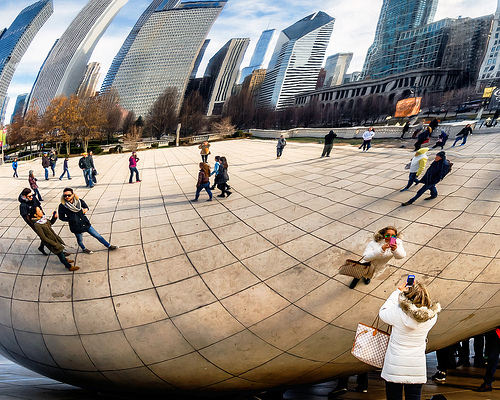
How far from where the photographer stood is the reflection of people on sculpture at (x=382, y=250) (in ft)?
6.40

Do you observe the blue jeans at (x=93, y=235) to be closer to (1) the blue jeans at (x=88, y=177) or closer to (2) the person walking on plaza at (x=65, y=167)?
(1) the blue jeans at (x=88, y=177)

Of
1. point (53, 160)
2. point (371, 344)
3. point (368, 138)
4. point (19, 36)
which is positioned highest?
point (19, 36)

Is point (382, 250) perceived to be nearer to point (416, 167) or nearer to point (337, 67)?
point (416, 167)

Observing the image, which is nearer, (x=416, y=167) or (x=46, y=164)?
(x=416, y=167)

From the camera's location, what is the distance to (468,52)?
211 centimetres

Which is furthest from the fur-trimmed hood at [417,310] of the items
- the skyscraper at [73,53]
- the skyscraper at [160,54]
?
the skyscraper at [73,53]

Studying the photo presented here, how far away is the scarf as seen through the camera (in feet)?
7.02

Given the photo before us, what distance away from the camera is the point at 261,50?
2.34m

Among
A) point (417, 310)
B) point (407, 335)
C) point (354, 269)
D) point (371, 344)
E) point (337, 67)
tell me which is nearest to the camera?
point (417, 310)

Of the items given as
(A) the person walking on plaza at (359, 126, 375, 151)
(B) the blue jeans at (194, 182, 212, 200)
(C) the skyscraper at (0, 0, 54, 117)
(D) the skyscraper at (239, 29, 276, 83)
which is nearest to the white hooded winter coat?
(A) the person walking on plaza at (359, 126, 375, 151)

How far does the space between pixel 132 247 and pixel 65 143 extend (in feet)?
3.73

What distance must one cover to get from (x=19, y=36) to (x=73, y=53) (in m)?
0.81

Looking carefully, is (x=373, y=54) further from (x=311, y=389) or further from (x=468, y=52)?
(x=311, y=389)

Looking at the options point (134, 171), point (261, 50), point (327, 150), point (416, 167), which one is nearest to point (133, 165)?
point (134, 171)
